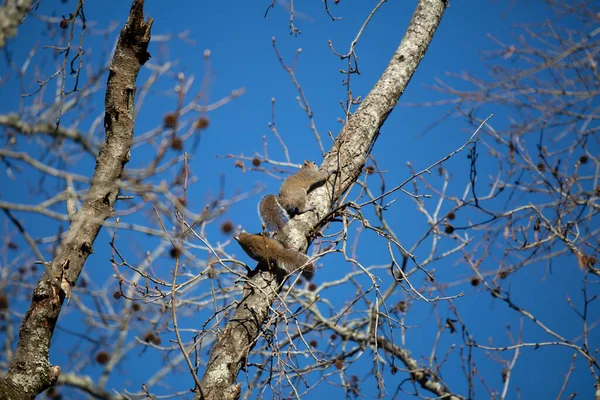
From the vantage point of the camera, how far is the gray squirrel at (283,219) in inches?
116

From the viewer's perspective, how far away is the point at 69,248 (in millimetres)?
2223

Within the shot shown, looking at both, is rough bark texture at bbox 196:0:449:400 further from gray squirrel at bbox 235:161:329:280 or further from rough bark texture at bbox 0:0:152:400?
rough bark texture at bbox 0:0:152:400

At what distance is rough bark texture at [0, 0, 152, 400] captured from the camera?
2.03 metres

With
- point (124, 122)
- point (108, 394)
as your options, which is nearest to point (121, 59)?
point (124, 122)

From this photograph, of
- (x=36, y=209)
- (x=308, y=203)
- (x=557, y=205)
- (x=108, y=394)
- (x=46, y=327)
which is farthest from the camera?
(x=108, y=394)

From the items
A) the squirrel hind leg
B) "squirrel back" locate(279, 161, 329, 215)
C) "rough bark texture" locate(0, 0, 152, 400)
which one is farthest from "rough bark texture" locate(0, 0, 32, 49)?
"squirrel back" locate(279, 161, 329, 215)

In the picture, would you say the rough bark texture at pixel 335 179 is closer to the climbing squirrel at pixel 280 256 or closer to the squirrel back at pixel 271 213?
the climbing squirrel at pixel 280 256

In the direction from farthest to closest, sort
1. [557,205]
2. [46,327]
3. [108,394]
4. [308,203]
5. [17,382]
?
1. [108,394]
2. [557,205]
3. [308,203]
4. [46,327]
5. [17,382]

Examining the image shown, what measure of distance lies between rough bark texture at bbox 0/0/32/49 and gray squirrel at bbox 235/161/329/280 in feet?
4.91

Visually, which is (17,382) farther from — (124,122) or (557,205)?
(557,205)

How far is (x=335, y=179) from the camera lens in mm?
3137

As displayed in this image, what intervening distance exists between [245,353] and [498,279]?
2986mm

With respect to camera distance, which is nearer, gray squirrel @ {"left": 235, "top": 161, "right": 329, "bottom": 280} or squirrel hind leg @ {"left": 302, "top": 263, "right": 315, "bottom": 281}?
gray squirrel @ {"left": 235, "top": 161, "right": 329, "bottom": 280}

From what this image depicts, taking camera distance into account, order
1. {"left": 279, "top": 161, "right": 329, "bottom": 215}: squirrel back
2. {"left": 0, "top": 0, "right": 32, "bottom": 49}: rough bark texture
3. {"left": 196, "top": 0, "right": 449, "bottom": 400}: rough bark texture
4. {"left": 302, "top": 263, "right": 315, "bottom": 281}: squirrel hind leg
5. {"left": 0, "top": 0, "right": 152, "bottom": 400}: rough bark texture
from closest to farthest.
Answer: {"left": 0, "top": 0, "right": 32, "bottom": 49}: rough bark texture
{"left": 0, "top": 0, "right": 152, "bottom": 400}: rough bark texture
{"left": 196, "top": 0, "right": 449, "bottom": 400}: rough bark texture
{"left": 302, "top": 263, "right": 315, "bottom": 281}: squirrel hind leg
{"left": 279, "top": 161, "right": 329, "bottom": 215}: squirrel back
